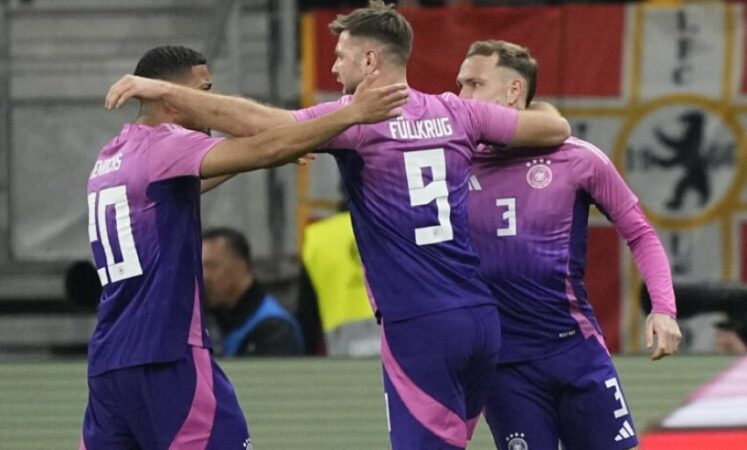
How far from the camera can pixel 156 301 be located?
18.7 feet

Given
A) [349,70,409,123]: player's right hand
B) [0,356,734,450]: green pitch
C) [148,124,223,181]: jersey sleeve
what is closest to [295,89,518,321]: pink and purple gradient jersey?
[349,70,409,123]: player's right hand

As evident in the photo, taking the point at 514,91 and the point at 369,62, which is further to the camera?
the point at 514,91

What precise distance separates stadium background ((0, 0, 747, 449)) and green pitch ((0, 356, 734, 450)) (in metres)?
0.02

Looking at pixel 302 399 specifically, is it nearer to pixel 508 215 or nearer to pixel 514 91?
pixel 508 215

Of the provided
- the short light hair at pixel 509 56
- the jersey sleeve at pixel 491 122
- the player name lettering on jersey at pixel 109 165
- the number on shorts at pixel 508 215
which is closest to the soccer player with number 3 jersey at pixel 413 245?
the jersey sleeve at pixel 491 122

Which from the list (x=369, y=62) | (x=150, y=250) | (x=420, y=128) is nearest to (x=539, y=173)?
(x=420, y=128)

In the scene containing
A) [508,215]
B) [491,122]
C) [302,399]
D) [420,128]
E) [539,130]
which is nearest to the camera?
[420,128]

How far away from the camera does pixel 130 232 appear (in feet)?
18.8

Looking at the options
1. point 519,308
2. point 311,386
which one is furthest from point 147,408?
point 311,386

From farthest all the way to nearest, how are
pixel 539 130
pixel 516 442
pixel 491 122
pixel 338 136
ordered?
pixel 516 442 < pixel 539 130 < pixel 491 122 < pixel 338 136

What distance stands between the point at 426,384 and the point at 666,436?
190 cm

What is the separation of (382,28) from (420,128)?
1.14ft

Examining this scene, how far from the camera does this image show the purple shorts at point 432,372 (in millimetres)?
5824

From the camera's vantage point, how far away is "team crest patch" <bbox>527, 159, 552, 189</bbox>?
6.50m
